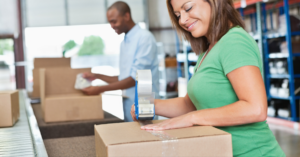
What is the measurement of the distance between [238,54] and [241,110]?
0.50 feet

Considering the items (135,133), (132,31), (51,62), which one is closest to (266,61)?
(132,31)

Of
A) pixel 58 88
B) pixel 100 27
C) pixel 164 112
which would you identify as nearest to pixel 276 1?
pixel 58 88

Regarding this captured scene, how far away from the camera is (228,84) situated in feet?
3.07

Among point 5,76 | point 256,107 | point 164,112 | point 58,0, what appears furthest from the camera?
point 58,0

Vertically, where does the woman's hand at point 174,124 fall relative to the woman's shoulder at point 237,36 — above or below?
below

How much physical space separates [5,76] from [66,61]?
6.35 m

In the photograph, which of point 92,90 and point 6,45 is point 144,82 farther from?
point 6,45

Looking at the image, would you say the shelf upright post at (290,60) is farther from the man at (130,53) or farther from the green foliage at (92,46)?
the green foliage at (92,46)

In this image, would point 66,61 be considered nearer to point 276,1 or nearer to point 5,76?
point 276,1

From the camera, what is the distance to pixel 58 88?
6.88 ft

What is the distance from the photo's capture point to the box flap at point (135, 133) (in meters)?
0.67

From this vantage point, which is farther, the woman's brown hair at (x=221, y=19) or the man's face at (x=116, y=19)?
the man's face at (x=116, y=19)

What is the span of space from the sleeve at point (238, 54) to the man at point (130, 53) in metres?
1.40

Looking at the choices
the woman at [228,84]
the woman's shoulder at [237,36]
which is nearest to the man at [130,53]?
the woman at [228,84]
